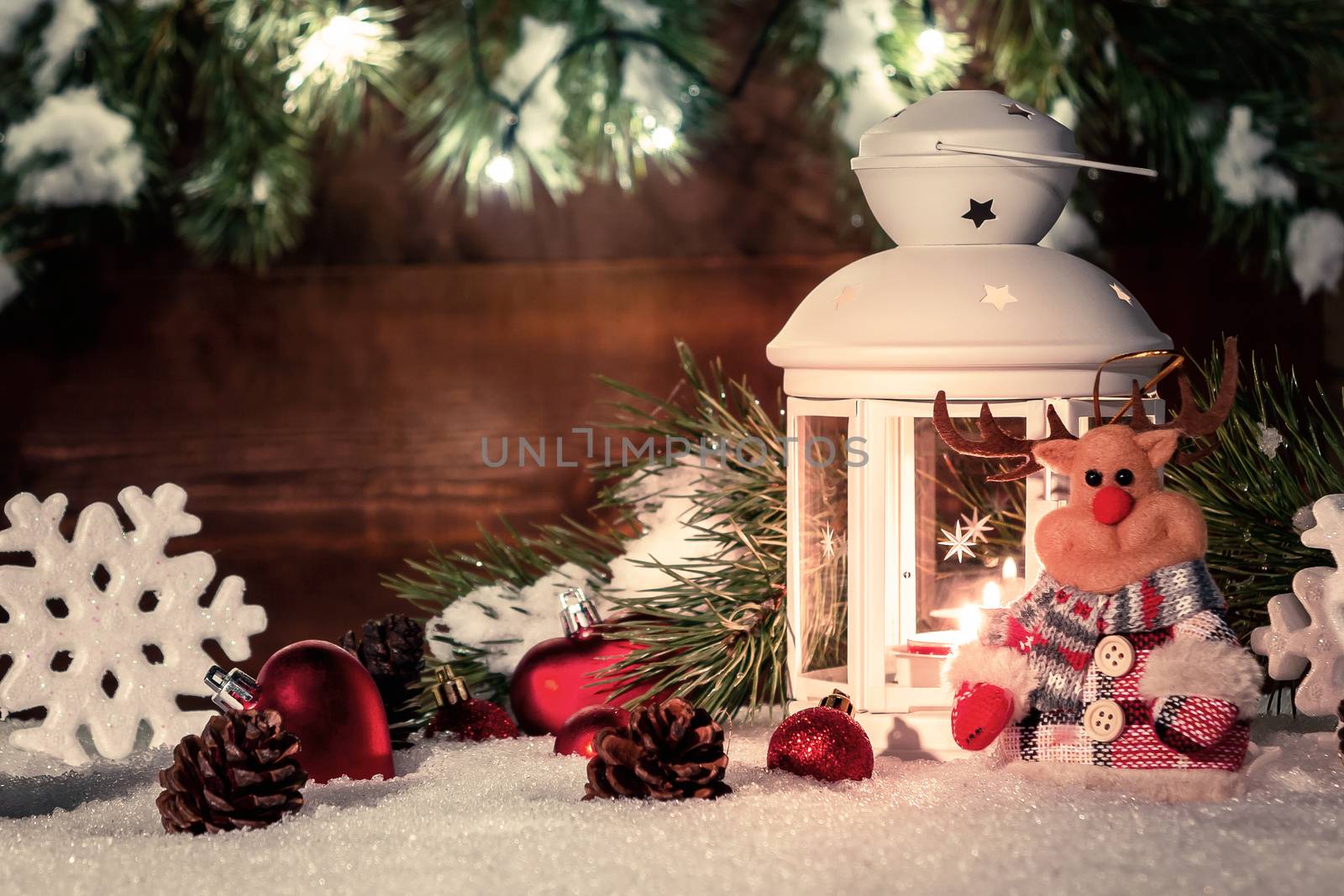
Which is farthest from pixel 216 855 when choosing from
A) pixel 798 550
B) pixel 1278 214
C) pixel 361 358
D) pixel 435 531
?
pixel 361 358

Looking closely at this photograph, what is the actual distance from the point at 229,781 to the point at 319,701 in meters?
0.10

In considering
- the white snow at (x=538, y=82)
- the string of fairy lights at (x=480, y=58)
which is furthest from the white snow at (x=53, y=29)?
the white snow at (x=538, y=82)

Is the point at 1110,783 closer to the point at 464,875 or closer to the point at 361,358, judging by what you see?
the point at 464,875

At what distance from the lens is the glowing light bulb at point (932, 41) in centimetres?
133

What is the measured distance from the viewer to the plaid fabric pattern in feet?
2.70

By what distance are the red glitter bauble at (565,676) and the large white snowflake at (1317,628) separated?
393mm

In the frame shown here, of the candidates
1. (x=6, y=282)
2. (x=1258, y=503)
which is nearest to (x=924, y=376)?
(x=1258, y=503)

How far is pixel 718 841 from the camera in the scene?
0.75m

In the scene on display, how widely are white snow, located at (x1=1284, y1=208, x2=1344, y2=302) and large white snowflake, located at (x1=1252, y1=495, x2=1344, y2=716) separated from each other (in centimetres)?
49

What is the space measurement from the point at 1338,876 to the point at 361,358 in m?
1.64

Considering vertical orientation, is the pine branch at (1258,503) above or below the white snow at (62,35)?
below

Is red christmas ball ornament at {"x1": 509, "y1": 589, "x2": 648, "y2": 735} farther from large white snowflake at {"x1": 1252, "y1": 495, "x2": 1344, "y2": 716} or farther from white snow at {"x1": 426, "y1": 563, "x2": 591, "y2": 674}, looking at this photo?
large white snowflake at {"x1": 1252, "y1": 495, "x2": 1344, "y2": 716}

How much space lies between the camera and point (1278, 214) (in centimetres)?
136

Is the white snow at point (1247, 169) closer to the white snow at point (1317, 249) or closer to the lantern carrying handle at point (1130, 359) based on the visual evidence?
the white snow at point (1317, 249)
